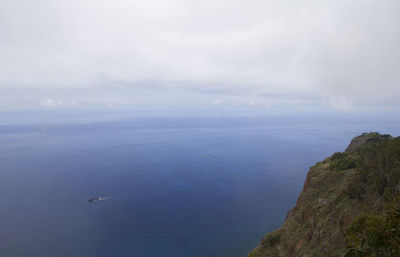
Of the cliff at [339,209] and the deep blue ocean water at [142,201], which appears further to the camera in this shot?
the deep blue ocean water at [142,201]

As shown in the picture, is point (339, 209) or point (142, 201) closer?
point (339, 209)

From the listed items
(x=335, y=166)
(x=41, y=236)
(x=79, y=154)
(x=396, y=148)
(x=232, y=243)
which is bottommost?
(x=232, y=243)

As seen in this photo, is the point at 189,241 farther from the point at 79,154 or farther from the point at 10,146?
the point at 10,146

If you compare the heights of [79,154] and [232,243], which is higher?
[79,154]

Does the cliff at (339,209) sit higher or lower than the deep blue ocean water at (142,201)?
higher

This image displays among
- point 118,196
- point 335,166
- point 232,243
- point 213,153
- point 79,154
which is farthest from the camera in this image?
point 213,153

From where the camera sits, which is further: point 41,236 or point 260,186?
point 260,186

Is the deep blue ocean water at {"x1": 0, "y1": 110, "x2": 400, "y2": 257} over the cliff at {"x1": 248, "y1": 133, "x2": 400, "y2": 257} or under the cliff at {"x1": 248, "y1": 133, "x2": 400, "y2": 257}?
under

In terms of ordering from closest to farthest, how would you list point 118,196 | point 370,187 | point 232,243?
point 370,187 < point 232,243 < point 118,196

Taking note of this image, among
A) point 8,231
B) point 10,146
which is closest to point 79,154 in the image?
point 10,146

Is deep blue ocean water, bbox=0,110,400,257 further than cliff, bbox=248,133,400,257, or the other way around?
deep blue ocean water, bbox=0,110,400,257

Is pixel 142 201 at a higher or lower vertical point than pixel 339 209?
lower
